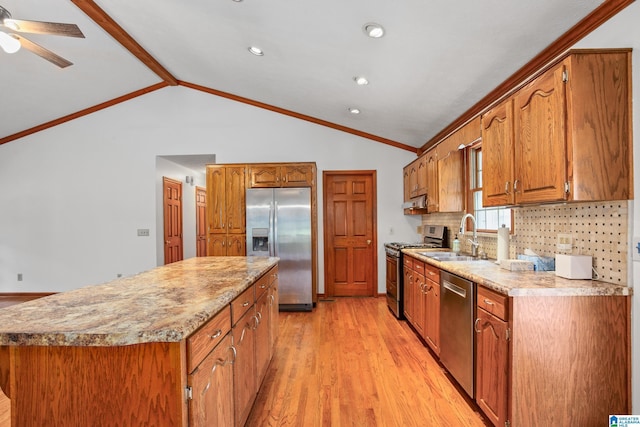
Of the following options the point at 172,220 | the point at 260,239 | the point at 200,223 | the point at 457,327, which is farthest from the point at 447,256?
the point at 200,223

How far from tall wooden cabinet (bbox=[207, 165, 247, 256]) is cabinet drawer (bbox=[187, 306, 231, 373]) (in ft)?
10.2

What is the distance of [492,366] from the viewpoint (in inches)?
72.4

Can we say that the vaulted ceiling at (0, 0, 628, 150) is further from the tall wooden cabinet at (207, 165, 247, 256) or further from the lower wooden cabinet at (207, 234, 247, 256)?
the lower wooden cabinet at (207, 234, 247, 256)

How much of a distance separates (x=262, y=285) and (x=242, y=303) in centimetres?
54

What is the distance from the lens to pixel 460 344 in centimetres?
226

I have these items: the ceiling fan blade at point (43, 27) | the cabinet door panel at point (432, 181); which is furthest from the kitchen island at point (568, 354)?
the ceiling fan blade at point (43, 27)

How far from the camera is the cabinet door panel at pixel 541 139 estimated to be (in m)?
1.71

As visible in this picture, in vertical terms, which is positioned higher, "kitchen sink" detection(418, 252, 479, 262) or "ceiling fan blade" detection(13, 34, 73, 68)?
"ceiling fan blade" detection(13, 34, 73, 68)

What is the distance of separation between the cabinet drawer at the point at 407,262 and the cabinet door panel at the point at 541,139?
5.24ft

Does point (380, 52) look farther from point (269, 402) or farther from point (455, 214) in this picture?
point (269, 402)

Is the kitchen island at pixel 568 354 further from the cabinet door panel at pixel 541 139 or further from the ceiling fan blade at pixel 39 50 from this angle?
the ceiling fan blade at pixel 39 50

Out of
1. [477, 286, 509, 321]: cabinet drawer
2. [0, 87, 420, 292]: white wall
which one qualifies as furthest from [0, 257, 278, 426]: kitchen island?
[0, 87, 420, 292]: white wall

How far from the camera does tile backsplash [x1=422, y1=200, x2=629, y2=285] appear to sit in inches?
67.3

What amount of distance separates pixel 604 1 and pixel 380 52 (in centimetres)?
144
